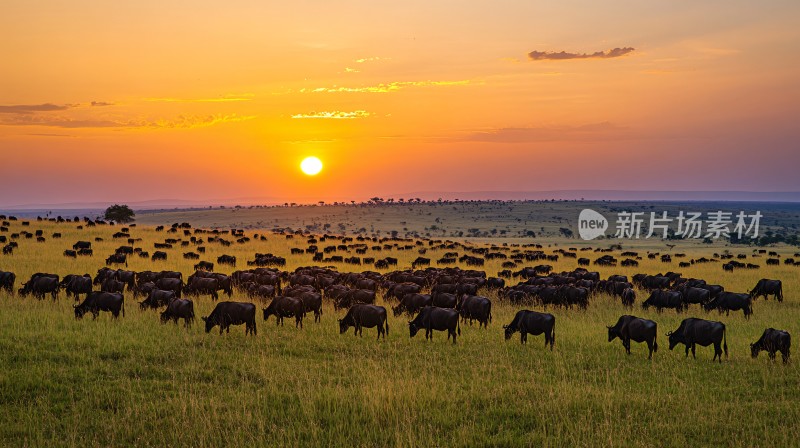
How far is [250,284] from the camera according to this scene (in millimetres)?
29828

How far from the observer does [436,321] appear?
65.6ft

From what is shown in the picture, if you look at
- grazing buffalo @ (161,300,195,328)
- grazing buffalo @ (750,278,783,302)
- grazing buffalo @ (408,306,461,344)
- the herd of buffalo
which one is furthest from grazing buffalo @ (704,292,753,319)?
grazing buffalo @ (161,300,195,328)

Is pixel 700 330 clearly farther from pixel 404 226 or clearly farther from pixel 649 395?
pixel 404 226

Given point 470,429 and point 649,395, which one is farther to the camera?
point 649,395

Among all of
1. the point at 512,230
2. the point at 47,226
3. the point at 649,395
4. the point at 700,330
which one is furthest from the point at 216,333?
the point at 512,230

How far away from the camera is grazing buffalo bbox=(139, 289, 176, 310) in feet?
78.5

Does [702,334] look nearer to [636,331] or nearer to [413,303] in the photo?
[636,331]

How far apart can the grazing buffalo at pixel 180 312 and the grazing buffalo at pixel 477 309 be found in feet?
28.8

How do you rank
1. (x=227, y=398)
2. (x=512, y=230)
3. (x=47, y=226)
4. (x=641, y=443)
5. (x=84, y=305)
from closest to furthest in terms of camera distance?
(x=641, y=443)
(x=227, y=398)
(x=84, y=305)
(x=47, y=226)
(x=512, y=230)

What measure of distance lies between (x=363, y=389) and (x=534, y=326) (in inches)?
296

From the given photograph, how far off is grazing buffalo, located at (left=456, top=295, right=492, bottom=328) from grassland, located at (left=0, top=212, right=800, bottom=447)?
21.7 inches

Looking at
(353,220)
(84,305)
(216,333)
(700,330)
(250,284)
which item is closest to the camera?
(700,330)

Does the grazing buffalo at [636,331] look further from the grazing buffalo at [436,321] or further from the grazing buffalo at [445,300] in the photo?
the grazing buffalo at [445,300]

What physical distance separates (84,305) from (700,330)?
18590 millimetres
